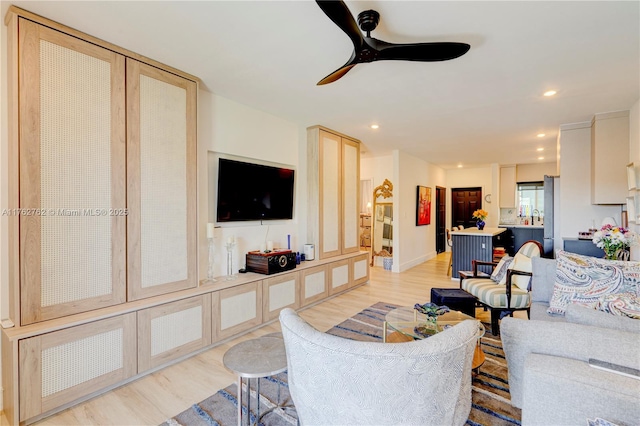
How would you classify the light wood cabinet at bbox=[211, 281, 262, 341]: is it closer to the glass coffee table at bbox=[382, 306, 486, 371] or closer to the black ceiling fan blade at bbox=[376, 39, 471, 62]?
the glass coffee table at bbox=[382, 306, 486, 371]

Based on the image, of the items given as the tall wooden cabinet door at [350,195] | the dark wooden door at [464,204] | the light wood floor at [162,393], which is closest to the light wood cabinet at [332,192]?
the tall wooden cabinet door at [350,195]

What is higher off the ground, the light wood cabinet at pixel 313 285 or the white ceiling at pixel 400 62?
the white ceiling at pixel 400 62

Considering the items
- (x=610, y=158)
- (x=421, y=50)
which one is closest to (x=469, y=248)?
(x=610, y=158)

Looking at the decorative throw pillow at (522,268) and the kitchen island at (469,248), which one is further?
the kitchen island at (469,248)

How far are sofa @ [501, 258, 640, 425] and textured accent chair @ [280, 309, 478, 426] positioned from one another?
0.98 feet

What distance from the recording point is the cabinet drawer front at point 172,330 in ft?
7.81

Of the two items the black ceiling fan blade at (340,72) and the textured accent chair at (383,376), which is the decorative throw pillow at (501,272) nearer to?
the textured accent chair at (383,376)

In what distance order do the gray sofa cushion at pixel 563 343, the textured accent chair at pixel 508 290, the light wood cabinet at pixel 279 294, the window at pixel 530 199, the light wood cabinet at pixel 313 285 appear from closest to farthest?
1. the gray sofa cushion at pixel 563 343
2. the textured accent chair at pixel 508 290
3. the light wood cabinet at pixel 279 294
4. the light wood cabinet at pixel 313 285
5. the window at pixel 530 199

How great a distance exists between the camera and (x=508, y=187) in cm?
836

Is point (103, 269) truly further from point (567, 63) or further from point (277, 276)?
point (567, 63)

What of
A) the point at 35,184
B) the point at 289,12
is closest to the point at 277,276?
the point at 35,184

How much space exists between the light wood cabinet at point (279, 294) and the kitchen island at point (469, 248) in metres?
3.45

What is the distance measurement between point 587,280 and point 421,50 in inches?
83.2

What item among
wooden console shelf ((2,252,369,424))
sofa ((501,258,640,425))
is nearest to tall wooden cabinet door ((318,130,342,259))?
wooden console shelf ((2,252,369,424))
